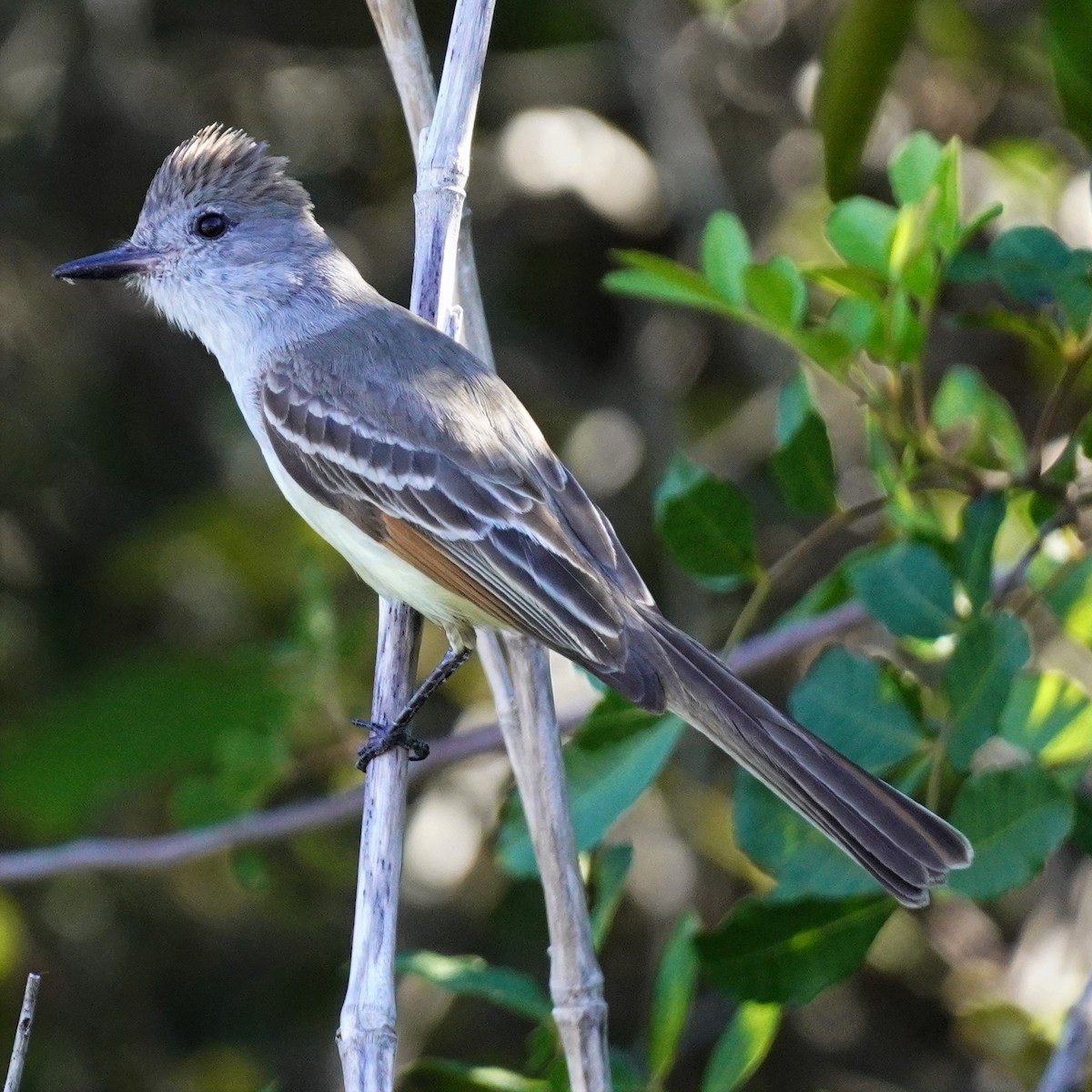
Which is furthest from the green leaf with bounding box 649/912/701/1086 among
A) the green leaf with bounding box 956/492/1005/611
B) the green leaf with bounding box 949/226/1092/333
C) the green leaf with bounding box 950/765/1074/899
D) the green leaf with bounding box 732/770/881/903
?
the green leaf with bounding box 949/226/1092/333

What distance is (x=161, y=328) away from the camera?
492 cm

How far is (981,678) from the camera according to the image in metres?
2.40

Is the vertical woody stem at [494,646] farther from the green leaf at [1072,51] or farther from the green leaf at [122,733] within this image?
the green leaf at [122,733]

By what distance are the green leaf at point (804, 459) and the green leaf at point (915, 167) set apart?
361 mm

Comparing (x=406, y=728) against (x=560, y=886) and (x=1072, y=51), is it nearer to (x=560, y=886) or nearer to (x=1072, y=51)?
(x=560, y=886)

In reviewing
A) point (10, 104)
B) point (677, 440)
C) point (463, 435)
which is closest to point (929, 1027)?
point (677, 440)

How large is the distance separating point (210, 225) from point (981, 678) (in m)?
1.91

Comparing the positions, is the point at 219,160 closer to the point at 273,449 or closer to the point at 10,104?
the point at 273,449

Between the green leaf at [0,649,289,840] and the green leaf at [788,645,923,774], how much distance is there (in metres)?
1.77

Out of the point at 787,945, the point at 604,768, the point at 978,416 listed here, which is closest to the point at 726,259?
the point at 978,416

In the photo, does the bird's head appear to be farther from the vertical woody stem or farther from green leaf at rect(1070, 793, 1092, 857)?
green leaf at rect(1070, 793, 1092, 857)

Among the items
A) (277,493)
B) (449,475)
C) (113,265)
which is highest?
(277,493)

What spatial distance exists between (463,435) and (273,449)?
1.28ft

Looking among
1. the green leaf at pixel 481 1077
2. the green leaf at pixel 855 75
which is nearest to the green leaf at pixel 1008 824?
the green leaf at pixel 481 1077
